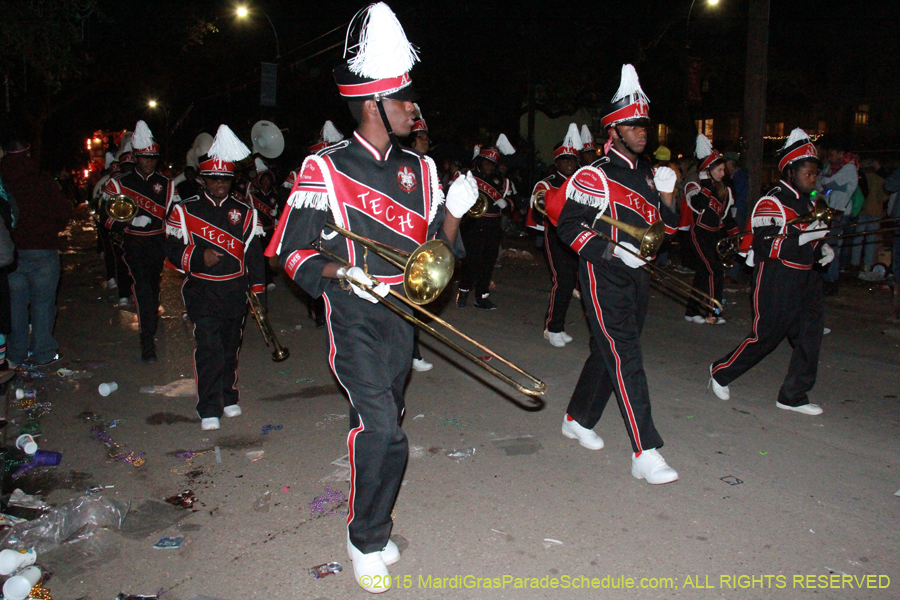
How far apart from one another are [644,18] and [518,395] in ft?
58.9

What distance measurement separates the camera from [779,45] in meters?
27.6

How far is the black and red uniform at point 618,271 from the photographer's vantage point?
14.1ft

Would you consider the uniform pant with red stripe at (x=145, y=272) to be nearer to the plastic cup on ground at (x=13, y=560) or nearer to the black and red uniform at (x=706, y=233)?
the plastic cup on ground at (x=13, y=560)

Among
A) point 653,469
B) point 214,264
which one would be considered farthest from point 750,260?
point 214,264

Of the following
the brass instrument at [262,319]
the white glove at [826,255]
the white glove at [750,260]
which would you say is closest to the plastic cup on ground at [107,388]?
the brass instrument at [262,319]

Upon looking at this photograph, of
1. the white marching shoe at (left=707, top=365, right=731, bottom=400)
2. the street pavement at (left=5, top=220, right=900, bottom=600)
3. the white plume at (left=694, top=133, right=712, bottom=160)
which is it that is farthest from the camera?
the white plume at (left=694, top=133, right=712, bottom=160)

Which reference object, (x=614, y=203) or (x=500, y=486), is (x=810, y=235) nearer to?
(x=614, y=203)

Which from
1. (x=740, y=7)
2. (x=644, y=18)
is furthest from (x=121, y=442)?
(x=740, y=7)

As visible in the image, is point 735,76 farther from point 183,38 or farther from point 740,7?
A: point 183,38

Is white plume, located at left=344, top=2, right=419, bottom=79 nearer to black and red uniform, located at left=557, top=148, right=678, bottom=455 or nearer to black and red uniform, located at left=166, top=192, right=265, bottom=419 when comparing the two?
black and red uniform, located at left=557, top=148, right=678, bottom=455

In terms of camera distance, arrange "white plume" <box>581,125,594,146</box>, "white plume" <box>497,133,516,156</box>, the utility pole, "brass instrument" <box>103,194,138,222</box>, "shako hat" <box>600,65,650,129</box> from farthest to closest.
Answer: the utility pole → "white plume" <box>497,133,516,156</box> → "white plume" <box>581,125,594,146</box> → "brass instrument" <box>103,194,138,222</box> → "shako hat" <box>600,65,650,129</box>

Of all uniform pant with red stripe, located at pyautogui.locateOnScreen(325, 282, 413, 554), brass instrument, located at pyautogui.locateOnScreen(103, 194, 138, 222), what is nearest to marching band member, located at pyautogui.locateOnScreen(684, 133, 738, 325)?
uniform pant with red stripe, located at pyautogui.locateOnScreen(325, 282, 413, 554)

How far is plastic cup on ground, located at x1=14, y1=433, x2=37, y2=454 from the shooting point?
16.0 ft

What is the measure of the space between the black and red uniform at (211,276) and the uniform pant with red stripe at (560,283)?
12.1 feet
